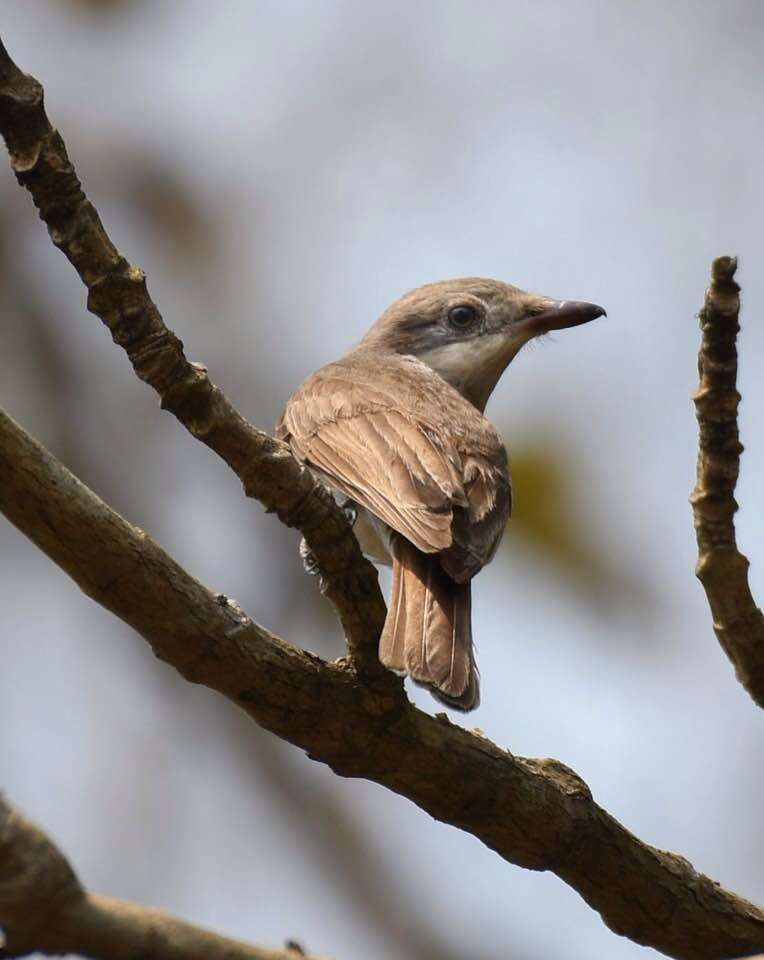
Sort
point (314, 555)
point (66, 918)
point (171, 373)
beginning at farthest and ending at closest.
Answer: point (314, 555) < point (171, 373) < point (66, 918)

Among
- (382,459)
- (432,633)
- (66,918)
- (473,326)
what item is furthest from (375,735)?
(473,326)

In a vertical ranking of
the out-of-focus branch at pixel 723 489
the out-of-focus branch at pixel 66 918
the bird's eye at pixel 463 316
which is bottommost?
the out-of-focus branch at pixel 66 918

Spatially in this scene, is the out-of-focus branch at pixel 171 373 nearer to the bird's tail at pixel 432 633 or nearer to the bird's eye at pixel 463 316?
the bird's tail at pixel 432 633

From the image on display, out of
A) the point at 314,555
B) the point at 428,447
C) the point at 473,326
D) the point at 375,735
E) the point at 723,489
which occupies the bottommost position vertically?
the point at 375,735

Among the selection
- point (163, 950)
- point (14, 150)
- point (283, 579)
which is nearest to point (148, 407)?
point (283, 579)

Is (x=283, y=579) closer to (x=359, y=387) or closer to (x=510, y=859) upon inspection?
(x=359, y=387)

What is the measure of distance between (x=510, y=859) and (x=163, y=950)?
1.95 m

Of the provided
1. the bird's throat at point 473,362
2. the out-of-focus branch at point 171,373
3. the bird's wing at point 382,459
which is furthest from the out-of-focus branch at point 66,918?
the bird's throat at point 473,362

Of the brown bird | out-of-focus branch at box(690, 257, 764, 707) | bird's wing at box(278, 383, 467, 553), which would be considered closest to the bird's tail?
the brown bird

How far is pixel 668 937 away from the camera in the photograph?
4.33 m

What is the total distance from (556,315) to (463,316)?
42 centimetres

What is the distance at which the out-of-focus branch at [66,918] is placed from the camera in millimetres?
2359

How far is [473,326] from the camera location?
21.5 ft

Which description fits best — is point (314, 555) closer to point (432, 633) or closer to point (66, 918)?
point (432, 633)
